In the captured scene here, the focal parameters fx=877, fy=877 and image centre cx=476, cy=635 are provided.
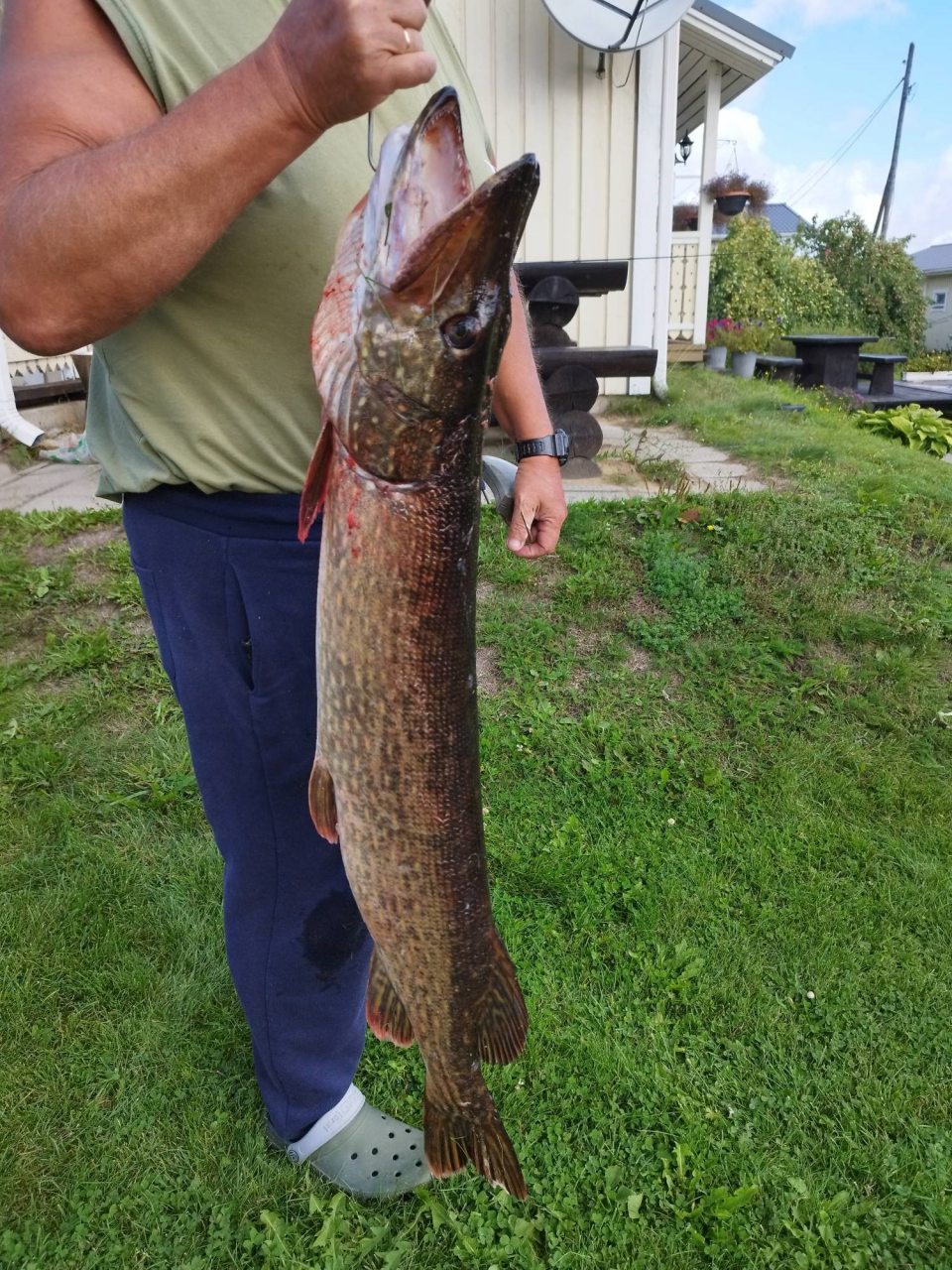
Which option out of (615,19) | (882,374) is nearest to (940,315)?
(882,374)

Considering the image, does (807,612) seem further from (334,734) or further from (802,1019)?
(334,734)

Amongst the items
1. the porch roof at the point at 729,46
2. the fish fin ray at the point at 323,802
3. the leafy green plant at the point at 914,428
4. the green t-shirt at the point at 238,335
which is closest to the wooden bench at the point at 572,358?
the leafy green plant at the point at 914,428

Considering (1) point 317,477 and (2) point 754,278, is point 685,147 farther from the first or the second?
(1) point 317,477

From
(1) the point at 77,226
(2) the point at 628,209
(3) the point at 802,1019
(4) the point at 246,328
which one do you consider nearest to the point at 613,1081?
(3) the point at 802,1019

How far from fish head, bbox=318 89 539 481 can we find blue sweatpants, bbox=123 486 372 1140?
0.44m

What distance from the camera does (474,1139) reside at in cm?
182

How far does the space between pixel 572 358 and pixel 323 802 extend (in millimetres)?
5320

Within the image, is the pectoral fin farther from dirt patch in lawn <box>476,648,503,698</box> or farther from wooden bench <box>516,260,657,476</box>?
wooden bench <box>516,260,657,476</box>

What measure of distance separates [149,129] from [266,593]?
794 millimetres

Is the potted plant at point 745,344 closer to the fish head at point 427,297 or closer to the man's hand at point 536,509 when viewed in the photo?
the man's hand at point 536,509

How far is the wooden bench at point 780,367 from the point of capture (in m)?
13.7

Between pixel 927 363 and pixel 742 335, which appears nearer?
pixel 742 335

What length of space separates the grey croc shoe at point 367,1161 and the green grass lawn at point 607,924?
0.18ft

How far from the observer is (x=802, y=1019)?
2775 mm
